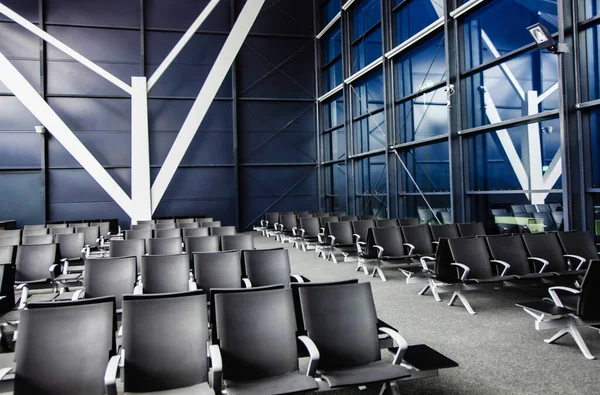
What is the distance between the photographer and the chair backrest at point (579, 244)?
509cm

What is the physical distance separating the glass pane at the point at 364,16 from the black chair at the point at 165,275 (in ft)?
33.5

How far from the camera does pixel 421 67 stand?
10.0m

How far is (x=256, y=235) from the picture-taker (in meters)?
14.4

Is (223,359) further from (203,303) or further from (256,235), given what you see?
(256,235)

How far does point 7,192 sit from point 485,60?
14.7 meters

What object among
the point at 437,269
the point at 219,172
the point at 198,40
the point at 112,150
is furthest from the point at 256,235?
the point at 437,269

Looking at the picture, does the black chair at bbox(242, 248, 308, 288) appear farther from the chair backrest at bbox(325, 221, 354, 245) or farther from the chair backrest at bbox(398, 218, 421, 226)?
the chair backrest at bbox(398, 218, 421, 226)

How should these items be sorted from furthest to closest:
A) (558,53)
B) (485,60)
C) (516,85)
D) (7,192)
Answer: (7,192), (485,60), (516,85), (558,53)

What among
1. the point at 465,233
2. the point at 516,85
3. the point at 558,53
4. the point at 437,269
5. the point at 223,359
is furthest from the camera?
the point at 516,85

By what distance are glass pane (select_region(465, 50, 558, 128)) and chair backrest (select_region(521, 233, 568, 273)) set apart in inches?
99.2

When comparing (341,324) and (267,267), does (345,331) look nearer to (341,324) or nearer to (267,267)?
(341,324)

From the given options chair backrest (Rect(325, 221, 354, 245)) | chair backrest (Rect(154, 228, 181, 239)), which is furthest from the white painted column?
chair backrest (Rect(325, 221, 354, 245))

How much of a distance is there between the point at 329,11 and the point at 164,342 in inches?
616

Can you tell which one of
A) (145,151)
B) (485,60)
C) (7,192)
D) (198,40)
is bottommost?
(7,192)
